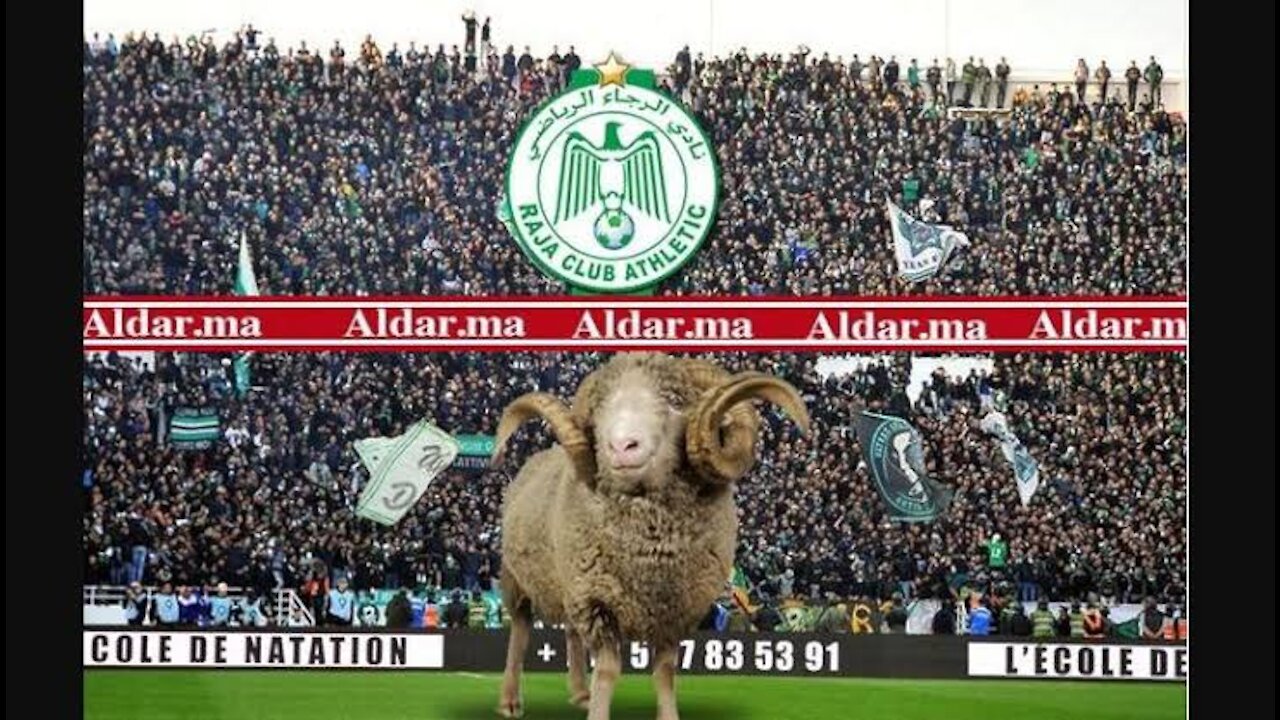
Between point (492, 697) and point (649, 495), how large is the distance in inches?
110

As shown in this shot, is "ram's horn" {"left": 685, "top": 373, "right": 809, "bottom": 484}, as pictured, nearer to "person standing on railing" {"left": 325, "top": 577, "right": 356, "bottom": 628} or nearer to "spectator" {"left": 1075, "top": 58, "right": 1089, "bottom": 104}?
"person standing on railing" {"left": 325, "top": 577, "right": 356, "bottom": 628}

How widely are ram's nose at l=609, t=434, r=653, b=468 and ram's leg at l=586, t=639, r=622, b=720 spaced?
112 cm

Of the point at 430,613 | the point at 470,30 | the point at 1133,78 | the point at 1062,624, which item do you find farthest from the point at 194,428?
the point at 1133,78

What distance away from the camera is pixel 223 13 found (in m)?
20.2

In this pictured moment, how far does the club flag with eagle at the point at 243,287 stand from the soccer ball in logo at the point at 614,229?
2434 mm

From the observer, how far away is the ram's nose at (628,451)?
56.9 feet

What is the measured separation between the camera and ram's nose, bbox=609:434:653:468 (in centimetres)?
1733

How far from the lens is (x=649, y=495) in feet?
57.1

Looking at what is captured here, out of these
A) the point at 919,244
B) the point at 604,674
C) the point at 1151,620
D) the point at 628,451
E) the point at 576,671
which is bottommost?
the point at 576,671

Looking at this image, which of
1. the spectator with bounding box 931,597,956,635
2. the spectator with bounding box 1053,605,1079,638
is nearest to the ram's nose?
the spectator with bounding box 931,597,956,635

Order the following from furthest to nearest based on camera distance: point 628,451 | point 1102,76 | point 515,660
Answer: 1. point 1102,76
2. point 515,660
3. point 628,451

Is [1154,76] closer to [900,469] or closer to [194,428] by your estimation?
[900,469]

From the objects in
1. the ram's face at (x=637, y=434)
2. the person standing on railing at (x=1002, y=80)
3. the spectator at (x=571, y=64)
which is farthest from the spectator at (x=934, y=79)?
the ram's face at (x=637, y=434)

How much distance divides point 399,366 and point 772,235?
2.78 metres
